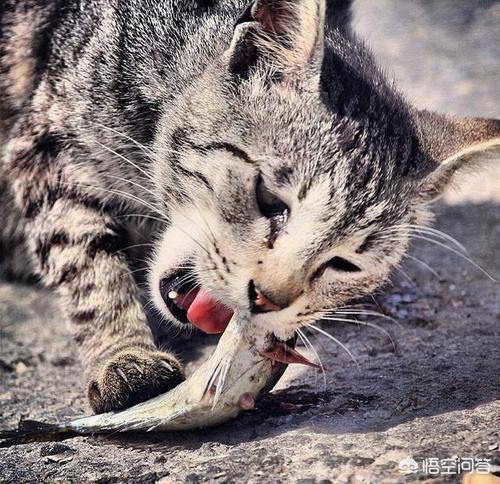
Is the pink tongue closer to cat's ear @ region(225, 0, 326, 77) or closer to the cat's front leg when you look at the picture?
the cat's front leg

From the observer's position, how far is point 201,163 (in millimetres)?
2418

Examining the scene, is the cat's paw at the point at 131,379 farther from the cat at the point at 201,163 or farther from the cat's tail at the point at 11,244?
the cat's tail at the point at 11,244

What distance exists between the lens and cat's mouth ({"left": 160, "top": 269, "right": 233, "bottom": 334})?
2350 millimetres

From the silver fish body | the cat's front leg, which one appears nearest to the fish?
the silver fish body

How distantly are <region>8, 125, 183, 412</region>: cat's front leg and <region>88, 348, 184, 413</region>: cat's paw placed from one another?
61 millimetres

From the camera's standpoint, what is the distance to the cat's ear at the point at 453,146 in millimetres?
2447

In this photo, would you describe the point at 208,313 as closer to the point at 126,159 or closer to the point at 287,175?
the point at 287,175

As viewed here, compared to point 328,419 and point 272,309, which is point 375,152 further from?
point 328,419

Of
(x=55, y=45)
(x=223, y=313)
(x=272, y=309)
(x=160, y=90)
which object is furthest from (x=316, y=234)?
(x=55, y=45)

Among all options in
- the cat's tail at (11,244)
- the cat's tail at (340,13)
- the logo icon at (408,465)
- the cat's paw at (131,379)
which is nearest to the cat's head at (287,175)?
the cat's paw at (131,379)

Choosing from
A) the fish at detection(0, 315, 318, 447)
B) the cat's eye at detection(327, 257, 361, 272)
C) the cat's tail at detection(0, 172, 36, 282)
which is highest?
the cat's eye at detection(327, 257, 361, 272)

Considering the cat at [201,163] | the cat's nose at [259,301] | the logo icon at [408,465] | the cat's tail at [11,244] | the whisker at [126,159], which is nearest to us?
the logo icon at [408,465]

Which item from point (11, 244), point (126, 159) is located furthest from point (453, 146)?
point (11, 244)

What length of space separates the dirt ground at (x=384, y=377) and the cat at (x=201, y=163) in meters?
0.27
